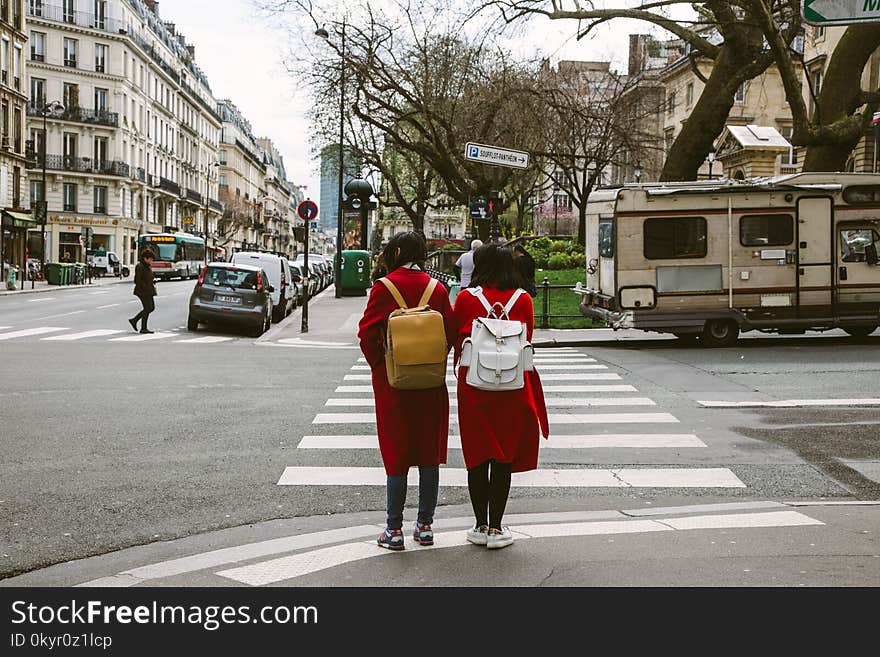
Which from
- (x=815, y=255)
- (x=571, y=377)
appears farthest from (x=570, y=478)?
(x=815, y=255)

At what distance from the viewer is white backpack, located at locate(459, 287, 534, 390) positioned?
5.62 meters

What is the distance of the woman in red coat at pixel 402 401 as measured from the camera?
5.69m

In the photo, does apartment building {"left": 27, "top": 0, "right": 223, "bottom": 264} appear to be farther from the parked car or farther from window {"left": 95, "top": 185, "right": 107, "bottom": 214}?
the parked car

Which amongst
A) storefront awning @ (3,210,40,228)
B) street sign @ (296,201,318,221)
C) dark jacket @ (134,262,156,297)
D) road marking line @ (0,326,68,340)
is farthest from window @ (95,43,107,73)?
dark jacket @ (134,262,156,297)

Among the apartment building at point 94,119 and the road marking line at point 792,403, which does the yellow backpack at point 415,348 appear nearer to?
the road marking line at point 792,403

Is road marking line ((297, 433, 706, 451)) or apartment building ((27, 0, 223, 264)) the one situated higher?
apartment building ((27, 0, 223, 264))

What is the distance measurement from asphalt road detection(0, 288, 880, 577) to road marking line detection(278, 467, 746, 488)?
0.40 ft

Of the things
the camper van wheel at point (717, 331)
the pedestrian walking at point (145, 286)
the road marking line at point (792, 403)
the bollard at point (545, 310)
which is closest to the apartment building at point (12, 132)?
the pedestrian walking at point (145, 286)

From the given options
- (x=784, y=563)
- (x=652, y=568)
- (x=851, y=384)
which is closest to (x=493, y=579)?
(x=652, y=568)

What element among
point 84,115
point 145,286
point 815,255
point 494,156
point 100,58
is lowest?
point 145,286

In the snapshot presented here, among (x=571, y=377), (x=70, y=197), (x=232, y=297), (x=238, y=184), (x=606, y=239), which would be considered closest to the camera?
(x=571, y=377)

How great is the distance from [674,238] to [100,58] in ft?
219

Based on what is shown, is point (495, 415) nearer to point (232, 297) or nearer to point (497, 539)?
point (497, 539)

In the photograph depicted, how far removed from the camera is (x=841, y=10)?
5531 mm
